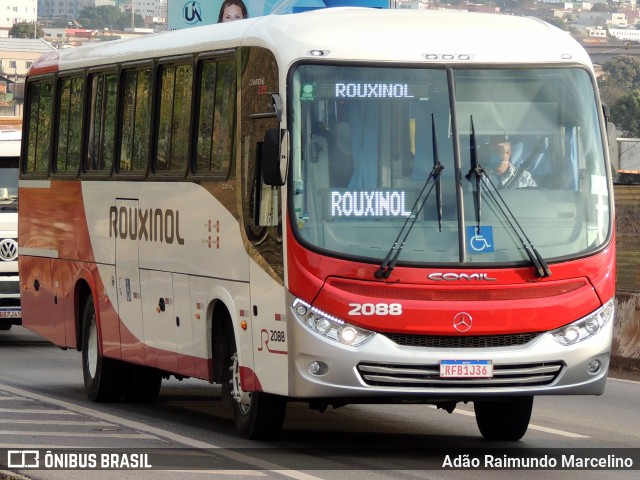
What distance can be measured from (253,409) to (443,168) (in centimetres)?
229

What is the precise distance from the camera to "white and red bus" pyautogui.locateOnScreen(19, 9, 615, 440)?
38.3ft

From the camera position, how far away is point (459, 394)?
38.3 ft

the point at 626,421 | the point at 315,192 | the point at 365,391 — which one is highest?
the point at 315,192

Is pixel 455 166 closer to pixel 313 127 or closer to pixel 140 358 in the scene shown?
pixel 313 127

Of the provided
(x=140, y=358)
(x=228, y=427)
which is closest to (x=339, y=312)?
(x=228, y=427)

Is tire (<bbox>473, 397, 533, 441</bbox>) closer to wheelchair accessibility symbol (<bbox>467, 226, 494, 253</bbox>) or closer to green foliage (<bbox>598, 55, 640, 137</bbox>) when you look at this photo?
wheelchair accessibility symbol (<bbox>467, 226, 494, 253</bbox>)

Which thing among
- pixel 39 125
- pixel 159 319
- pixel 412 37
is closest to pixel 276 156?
pixel 412 37

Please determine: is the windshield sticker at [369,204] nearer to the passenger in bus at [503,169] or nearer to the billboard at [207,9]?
the passenger in bus at [503,169]

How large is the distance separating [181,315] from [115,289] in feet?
6.43

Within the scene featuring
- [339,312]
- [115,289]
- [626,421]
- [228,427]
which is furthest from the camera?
[115,289]

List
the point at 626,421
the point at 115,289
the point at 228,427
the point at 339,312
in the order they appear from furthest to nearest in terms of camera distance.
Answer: the point at 115,289, the point at 626,421, the point at 228,427, the point at 339,312

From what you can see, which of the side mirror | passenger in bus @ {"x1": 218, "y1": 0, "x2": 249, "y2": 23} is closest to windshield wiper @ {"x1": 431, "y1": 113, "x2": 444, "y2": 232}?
the side mirror

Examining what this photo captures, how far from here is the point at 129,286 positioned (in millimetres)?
15664

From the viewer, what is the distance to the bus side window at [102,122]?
16.4m
